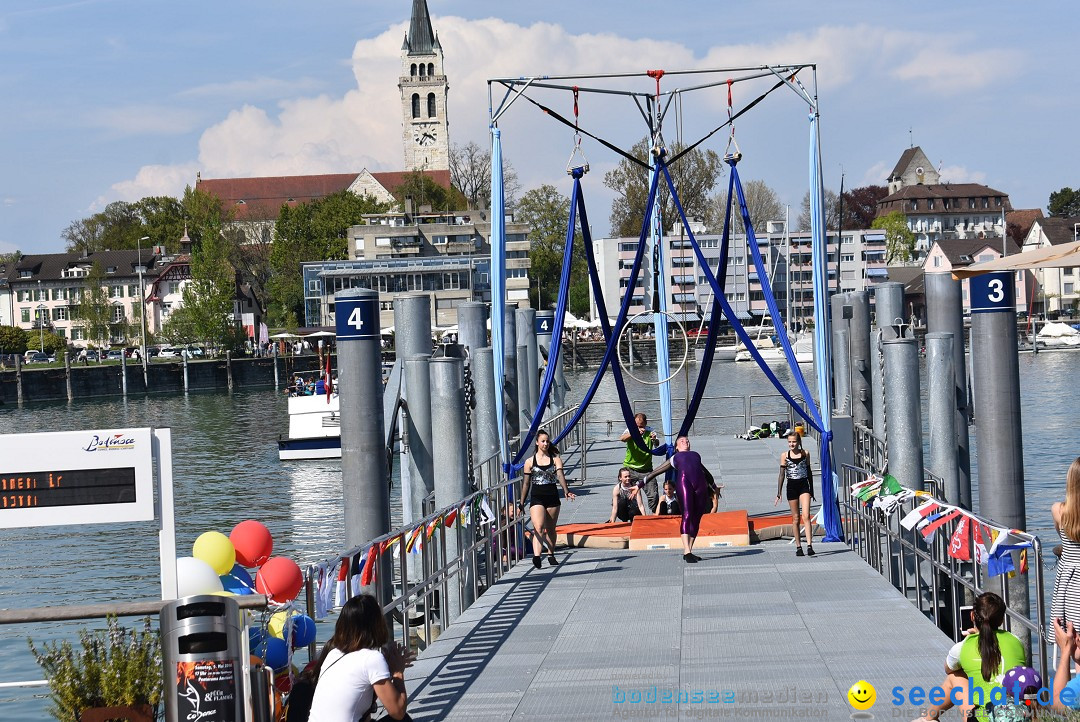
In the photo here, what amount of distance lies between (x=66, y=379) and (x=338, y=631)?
3603 inches

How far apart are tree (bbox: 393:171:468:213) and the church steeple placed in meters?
31.2

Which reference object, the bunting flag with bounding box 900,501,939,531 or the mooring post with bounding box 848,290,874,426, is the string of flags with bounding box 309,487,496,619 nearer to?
the bunting flag with bounding box 900,501,939,531

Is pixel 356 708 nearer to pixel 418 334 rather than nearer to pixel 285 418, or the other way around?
pixel 418 334

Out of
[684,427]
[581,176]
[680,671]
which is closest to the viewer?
[680,671]

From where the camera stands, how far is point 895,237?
158 m

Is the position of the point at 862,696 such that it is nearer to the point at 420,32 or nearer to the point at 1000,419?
the point at 1000,419

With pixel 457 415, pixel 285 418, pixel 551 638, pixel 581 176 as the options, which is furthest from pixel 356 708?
pixel 285 418

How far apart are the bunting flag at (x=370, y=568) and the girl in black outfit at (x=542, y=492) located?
5734 mm

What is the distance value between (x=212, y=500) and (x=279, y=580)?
2917 centimetres

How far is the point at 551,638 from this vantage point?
11805 mm

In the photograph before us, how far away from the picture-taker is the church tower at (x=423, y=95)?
18550 centimetres

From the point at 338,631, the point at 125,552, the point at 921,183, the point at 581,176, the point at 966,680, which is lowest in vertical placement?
the point at 125,552

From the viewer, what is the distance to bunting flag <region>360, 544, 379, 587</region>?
32.6ft

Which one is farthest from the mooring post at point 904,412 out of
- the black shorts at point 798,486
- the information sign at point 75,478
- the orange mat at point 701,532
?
the information sign at point 75,478
